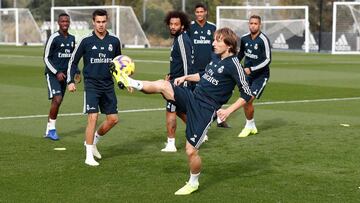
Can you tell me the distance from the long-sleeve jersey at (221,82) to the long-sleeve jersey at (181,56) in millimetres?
2808

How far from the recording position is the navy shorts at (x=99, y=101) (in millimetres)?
10984

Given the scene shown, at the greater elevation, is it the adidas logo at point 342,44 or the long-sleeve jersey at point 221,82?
the long-sleeve jersey at point 221,82

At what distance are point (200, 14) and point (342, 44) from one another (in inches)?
1403

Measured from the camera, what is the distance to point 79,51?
11.0 m

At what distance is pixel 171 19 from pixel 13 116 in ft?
19.4

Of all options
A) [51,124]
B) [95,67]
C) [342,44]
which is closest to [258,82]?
[51,124]

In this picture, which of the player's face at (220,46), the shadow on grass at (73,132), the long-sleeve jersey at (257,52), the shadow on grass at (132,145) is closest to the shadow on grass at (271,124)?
the long-sleeve jersey at (257,52)

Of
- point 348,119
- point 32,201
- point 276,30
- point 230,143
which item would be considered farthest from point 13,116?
point 276,30

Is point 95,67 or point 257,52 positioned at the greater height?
point 257,52

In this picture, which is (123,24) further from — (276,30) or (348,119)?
(348,119)

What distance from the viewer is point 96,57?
435 inches

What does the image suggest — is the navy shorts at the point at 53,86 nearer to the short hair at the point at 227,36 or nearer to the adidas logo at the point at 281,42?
the short hair at the point at 227,36

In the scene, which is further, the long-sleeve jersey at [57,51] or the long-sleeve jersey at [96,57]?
the long-sleeve jersey at [57,51]

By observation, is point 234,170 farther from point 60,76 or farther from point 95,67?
point 60,76
